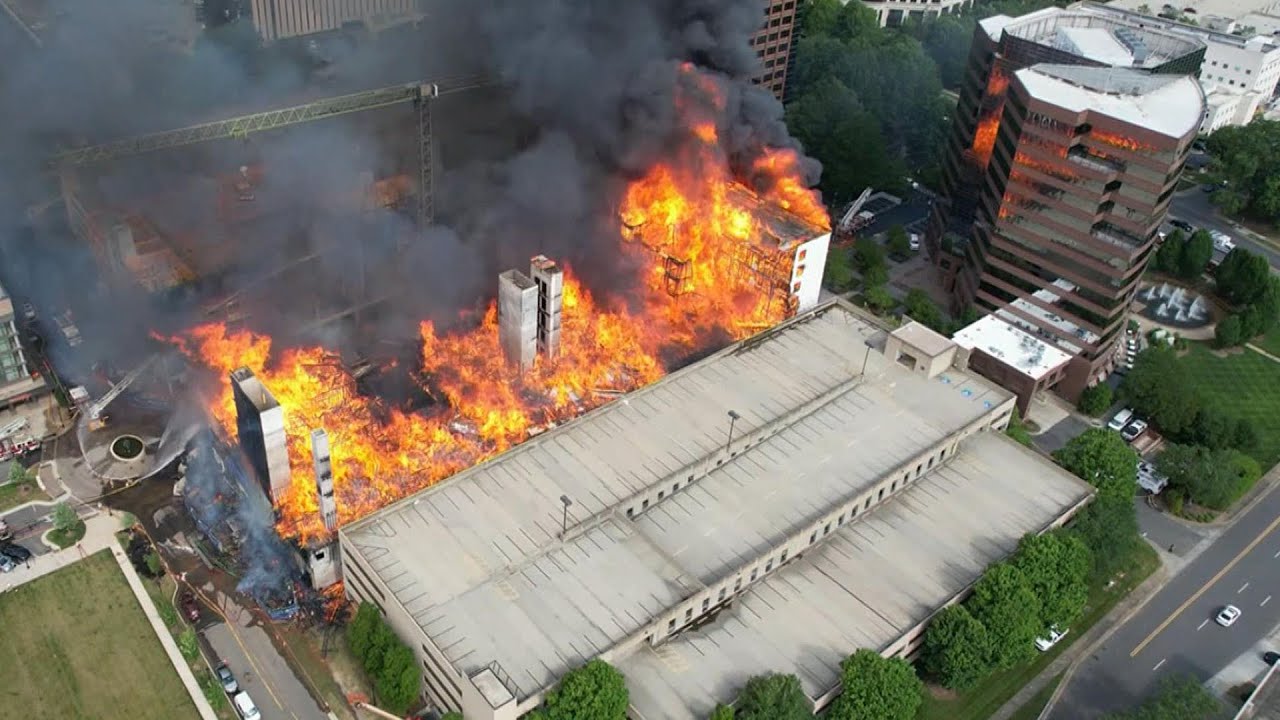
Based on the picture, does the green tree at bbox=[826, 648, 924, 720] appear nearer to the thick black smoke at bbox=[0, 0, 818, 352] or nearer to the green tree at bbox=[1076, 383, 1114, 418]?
the green tree at bbox=[1076, 383, 1114, 418]

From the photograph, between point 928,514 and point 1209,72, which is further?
point 1209,72

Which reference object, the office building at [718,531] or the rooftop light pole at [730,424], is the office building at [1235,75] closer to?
the office building at [718,531]

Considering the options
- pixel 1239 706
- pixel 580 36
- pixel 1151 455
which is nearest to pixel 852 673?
pixel 1239 706

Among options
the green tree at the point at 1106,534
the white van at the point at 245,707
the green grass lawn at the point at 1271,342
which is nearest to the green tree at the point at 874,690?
the green tree at the point at 1106,534

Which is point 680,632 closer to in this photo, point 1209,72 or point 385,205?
point 385,205

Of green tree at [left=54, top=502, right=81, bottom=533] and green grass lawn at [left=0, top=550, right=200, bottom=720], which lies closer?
green grass lawn at [left=0, top=550, right=200, bottom=720]

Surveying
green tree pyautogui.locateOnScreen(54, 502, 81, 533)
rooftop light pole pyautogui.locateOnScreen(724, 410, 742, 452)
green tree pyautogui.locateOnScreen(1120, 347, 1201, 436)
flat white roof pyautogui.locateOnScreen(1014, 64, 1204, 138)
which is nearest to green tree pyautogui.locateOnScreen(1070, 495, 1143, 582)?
green tree pyautogui.locateOnScreen(1120, 347, 1201, 436)
